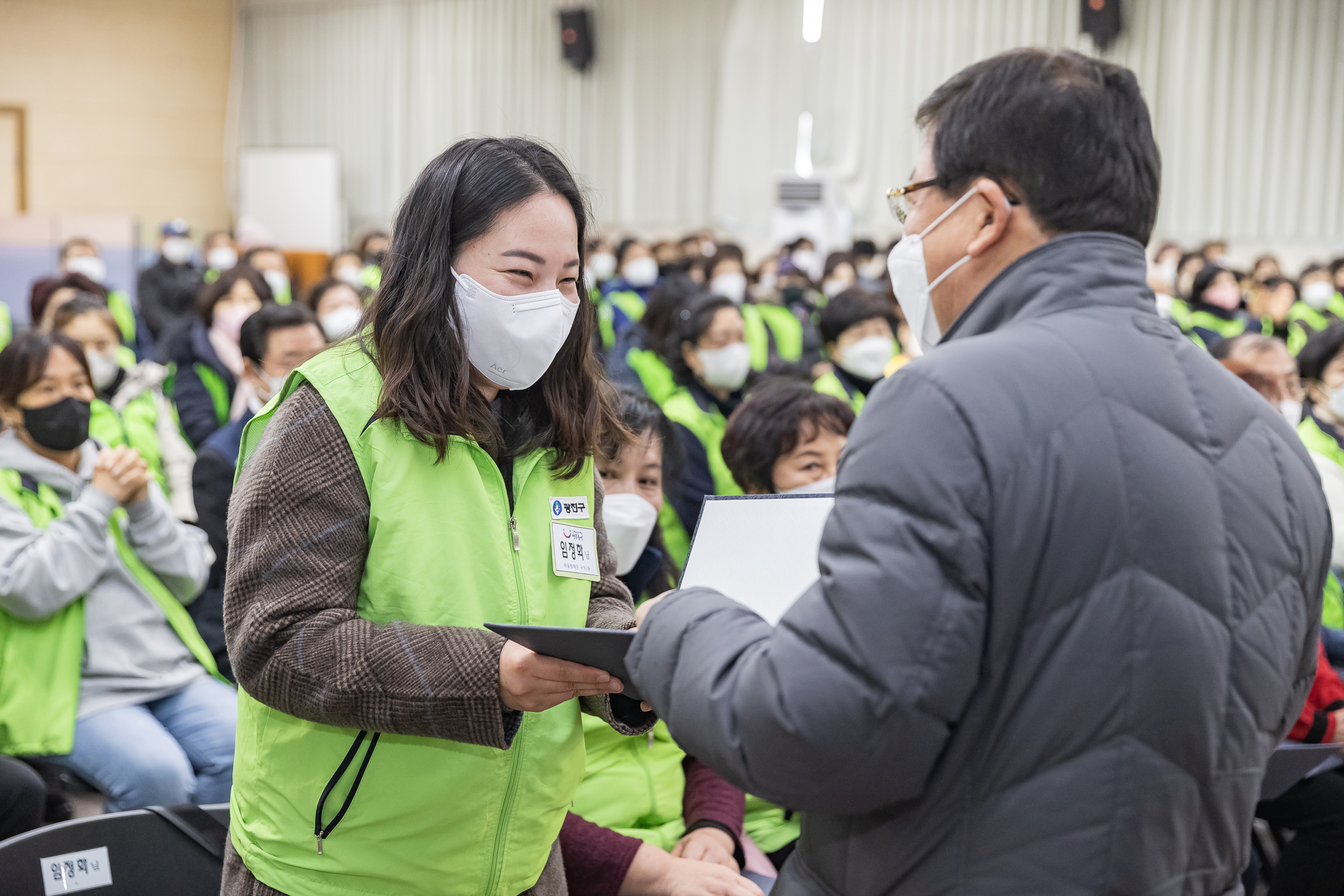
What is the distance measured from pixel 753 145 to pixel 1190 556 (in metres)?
12.1

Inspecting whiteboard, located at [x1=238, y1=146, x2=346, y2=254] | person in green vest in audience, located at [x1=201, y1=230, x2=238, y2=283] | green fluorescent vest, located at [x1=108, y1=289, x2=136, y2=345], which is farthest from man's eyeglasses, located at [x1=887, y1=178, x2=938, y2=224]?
whiteboard, located at [x1=238, y1=146, x2=346, y2=254]

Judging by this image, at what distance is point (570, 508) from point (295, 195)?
13.6 meters

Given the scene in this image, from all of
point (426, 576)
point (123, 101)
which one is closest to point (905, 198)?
point (426, 576)

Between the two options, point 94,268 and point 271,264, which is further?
point 94,268

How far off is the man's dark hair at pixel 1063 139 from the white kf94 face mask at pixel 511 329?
0.53m

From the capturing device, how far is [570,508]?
1388 millimetres

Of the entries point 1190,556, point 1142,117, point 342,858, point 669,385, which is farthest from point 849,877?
point 669,385

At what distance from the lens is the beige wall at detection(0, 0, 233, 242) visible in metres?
13.4

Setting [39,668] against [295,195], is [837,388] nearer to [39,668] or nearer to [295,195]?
[39,668]

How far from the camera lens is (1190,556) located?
2.94ft

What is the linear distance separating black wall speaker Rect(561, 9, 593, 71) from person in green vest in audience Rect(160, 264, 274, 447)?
857cm

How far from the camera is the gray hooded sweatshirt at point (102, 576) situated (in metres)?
2.31

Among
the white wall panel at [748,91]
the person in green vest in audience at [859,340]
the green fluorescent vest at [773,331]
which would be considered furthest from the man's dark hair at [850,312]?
the white wall panel at [748,91]

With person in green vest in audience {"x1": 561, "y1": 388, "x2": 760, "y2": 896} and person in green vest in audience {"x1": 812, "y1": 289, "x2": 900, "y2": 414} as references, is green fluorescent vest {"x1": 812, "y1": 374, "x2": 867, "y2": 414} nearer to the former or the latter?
person in green vest in audience {"x1": 812, "y1": 289, "x2": 900, "y2": 414}
